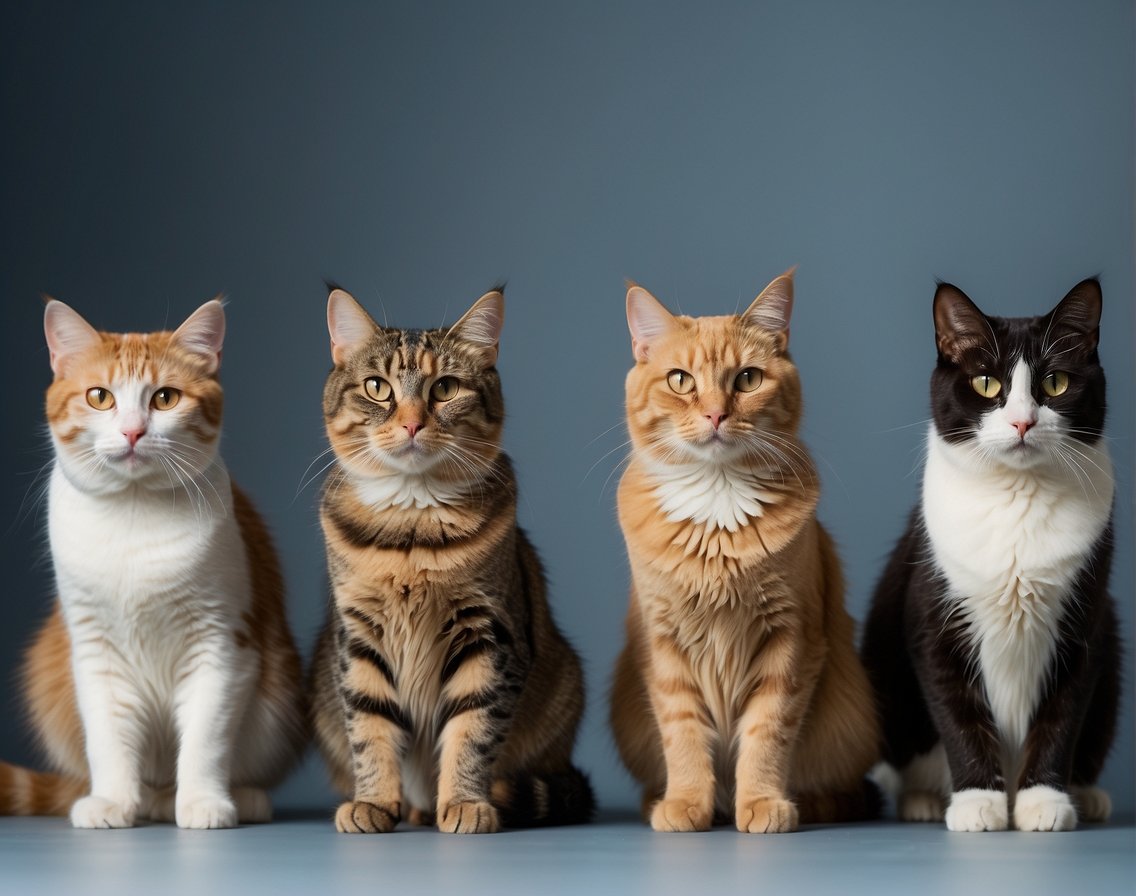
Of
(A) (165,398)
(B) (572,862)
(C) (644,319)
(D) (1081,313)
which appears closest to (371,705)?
(B) (572,862)

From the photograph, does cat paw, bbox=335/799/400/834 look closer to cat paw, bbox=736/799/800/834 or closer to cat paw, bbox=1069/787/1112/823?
cat paw, bbox=736/799/800/834

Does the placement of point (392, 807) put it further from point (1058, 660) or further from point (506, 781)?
point (1058, 660)

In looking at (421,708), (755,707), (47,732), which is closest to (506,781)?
(421,708)

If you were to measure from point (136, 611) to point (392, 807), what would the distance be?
0.70m

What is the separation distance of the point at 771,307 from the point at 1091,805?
1.30m

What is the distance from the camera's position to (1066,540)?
10.2 feet

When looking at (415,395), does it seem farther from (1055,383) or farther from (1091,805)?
(1091,805)

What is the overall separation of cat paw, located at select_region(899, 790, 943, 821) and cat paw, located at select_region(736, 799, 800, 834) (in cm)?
43

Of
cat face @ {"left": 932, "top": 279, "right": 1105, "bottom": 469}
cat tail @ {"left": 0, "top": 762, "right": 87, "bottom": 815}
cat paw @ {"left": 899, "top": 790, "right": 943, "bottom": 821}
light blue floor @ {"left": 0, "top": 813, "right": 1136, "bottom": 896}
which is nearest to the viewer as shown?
light blue floor @ {"left": 0, "top": 813, "right": 1136, "bottom": 896}

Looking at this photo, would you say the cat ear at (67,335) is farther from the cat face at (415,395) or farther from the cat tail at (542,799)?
the cat tail at (542,799)

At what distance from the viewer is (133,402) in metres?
3.20


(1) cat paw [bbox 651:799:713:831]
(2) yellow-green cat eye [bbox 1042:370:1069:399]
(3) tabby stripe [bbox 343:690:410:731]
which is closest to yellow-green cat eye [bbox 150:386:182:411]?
(3) tabby stripe [bbox 343:690:410:731]

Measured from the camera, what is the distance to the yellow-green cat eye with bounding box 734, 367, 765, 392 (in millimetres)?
3146

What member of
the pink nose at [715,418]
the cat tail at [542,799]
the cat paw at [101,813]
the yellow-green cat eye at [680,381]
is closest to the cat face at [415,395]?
the yellow-green cat eye at [680,381]
